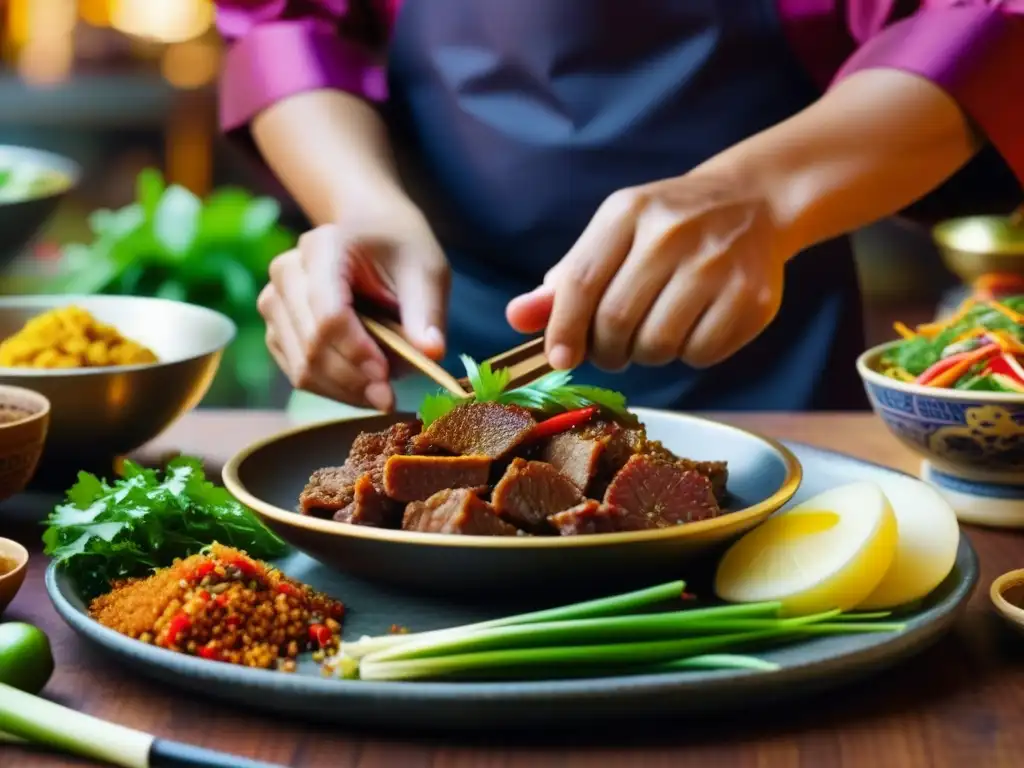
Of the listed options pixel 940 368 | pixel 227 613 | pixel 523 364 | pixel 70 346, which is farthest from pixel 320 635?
pixel 940 368

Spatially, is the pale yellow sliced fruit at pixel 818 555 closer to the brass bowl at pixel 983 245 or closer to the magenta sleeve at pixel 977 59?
the magenta sleeve at pixel 977 59

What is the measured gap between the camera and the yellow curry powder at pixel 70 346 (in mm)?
1801

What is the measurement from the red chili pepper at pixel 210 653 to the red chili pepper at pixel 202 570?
0.09 m

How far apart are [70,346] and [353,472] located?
0.61 meters

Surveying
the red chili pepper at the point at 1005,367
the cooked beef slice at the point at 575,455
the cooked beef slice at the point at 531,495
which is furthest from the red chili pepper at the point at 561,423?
the red chili pepper at the point at 1005,367

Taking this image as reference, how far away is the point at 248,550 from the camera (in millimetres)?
1446

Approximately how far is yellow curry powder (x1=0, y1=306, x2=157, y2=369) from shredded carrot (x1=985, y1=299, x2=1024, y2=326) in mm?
1163

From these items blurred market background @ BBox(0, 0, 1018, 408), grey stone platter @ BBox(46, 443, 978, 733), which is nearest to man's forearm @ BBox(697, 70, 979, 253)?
grey stone platter @ BBox(46, 443, 978, 733)

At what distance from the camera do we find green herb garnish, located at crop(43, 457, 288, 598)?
134 cm

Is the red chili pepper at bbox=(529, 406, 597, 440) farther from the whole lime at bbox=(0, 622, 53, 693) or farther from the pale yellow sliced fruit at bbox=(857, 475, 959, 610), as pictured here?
the whole lime at bbox=(0, 622, 53, 693)

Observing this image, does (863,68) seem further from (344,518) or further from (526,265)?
(344,518)

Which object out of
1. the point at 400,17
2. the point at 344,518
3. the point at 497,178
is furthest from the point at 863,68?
the point at 344,518

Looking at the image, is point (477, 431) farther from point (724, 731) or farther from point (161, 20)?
point (161, 20)

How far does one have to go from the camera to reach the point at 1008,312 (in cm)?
181
